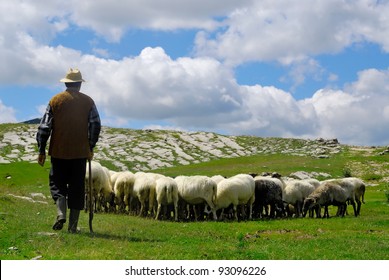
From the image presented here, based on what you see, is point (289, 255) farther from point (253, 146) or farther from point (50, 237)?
point (253, 146)

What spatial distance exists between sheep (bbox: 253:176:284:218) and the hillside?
44948mm

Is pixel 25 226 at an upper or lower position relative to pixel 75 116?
→ lower

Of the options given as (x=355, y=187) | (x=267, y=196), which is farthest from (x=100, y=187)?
(x=355, y=187)

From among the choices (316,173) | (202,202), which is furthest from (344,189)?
(316,173)

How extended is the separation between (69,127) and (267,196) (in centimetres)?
1608

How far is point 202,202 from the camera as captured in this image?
2655cm

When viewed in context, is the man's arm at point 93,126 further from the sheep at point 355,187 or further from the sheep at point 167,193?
the sheep at point 355,187

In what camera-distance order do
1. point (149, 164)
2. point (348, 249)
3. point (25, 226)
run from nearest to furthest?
point (348, 249), point (25, 226), point (149, 164)

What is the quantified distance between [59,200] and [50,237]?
139cm

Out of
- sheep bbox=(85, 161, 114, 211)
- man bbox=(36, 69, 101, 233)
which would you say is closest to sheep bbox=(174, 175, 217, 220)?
sheep bbox=(85, 161, 114, 211)

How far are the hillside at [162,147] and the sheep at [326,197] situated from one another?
46231 millimetres

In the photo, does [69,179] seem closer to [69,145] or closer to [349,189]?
[69,145]

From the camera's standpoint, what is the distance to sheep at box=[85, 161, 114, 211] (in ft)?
93.9

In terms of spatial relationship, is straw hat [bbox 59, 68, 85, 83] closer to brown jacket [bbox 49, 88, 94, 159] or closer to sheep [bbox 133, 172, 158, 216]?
brown jacket [bbox 49, 88, 94, 159]
